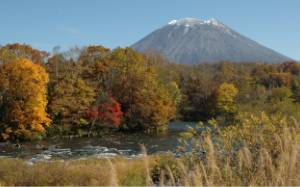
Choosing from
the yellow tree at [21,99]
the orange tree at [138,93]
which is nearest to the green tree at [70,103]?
the yellow tree at [21,99]

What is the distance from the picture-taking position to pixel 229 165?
280 inches

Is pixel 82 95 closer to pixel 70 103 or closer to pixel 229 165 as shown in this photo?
pixel 70 103

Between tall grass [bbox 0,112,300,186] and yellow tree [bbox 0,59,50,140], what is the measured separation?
2694 cm

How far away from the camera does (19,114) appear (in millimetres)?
42531

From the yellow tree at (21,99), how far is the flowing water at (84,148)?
2.29m

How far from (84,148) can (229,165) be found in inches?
1181

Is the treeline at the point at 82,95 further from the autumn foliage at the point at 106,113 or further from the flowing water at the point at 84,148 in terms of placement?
the flowing water at the point at 84,148

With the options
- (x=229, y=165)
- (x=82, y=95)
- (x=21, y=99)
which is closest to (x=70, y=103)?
(x=82, y=95)

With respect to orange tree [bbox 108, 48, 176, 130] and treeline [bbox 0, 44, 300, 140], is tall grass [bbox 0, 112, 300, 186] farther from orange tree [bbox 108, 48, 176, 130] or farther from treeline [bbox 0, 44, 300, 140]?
orange tree [bbox 108, 48, 176, 130]

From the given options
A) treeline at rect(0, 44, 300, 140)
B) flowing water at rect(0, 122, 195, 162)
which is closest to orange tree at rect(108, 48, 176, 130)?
treeline at rect(0, 44, 300, 140)

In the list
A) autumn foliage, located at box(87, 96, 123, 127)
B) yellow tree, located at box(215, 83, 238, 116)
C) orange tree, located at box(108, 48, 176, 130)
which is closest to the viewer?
autumn foliage, located at box(87, 96, 123, 127)

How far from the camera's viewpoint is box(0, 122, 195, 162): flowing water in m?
31.4

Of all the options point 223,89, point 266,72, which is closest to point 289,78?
point 266,72

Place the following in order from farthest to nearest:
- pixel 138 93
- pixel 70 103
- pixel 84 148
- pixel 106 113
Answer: pixel 138 93, pixel 106 113, pixel 70 103, pixel 84 148
